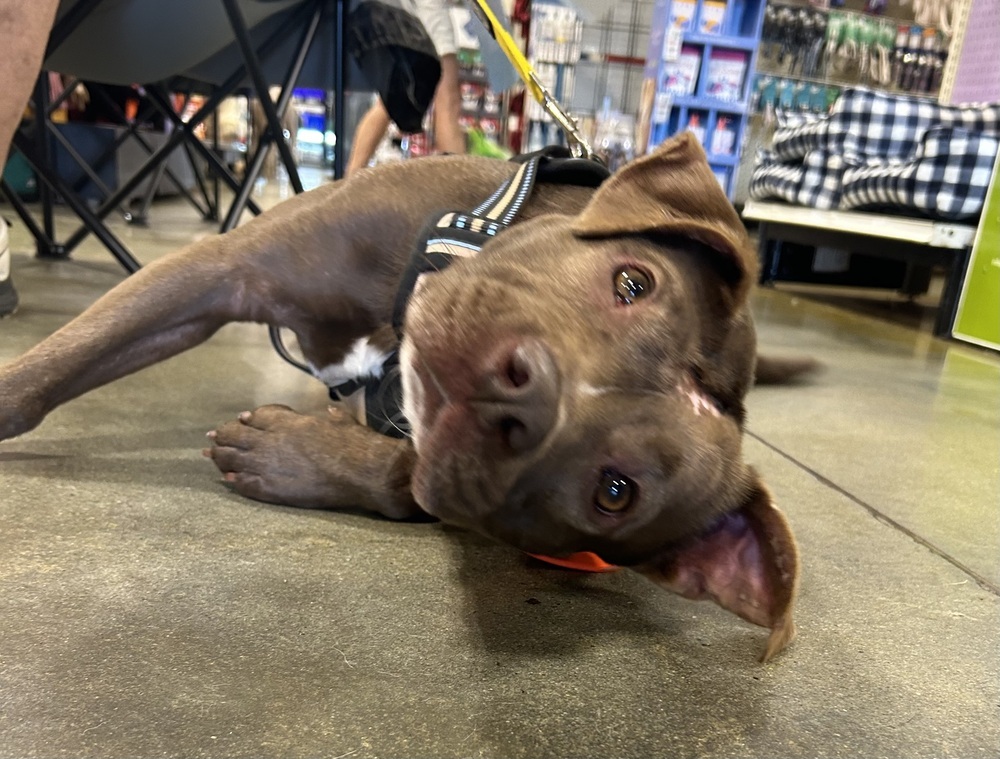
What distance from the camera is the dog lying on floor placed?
1.18m

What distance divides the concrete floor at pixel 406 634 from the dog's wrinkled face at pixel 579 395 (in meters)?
0.18

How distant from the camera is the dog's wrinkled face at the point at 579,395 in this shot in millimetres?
1149

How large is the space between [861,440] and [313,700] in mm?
2187

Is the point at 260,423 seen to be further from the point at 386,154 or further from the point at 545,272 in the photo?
the point at 386,154

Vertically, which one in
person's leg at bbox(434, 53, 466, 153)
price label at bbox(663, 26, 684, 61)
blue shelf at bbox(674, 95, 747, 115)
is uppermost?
price label at bbox(663, 26, 684, 61)

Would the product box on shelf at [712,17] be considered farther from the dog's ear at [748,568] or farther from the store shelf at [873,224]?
the dog's ear at [748,568]

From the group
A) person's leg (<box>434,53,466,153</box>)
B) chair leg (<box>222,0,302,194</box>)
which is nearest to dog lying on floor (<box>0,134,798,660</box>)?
chair leg (<box>222,0,302,194</box>)

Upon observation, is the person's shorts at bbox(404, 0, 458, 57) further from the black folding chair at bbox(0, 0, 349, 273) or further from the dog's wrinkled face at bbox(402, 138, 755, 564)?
the dog's wrinkled face at bbox(402, 138, 755, 564)

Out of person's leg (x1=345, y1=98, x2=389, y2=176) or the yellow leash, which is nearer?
the yellow leash

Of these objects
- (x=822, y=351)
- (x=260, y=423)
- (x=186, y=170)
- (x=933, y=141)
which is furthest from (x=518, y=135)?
(x=260, y=423)

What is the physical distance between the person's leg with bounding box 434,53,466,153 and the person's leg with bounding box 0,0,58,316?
3.17 metres

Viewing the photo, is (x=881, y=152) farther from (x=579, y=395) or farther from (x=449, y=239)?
(x=579, y=395)

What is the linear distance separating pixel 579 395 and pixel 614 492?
0.18m

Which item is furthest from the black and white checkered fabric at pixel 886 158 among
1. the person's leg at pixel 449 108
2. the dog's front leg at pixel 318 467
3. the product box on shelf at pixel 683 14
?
the dog's front leg at pixel 318 467
